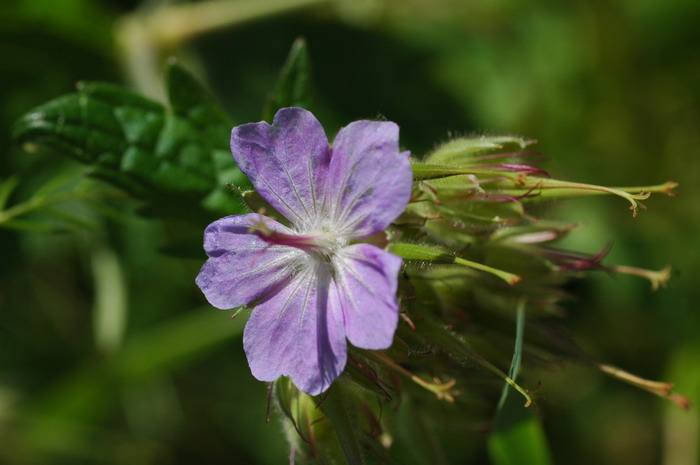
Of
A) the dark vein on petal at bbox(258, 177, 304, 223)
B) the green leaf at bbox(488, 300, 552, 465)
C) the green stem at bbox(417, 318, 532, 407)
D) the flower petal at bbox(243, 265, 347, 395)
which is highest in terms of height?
the dark vein on petal at bbox(258, 177, 304, 223)

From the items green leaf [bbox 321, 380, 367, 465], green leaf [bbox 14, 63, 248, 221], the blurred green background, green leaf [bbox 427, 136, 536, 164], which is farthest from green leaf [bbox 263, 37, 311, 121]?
the blurred green background

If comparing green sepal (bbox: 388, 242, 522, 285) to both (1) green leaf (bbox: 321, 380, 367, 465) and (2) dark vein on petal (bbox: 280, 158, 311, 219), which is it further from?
(1) green leaf (bbox: 321, 380, 367, 465)

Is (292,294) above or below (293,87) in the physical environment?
below

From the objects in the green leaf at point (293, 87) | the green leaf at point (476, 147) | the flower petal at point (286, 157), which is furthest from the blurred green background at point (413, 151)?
the flower petal at point (286, 157)

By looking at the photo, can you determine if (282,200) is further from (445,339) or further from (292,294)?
(445,339)

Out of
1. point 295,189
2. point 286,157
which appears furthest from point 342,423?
point 286,157

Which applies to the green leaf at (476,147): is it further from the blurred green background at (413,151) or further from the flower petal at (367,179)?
the blurred green background at (413,151)

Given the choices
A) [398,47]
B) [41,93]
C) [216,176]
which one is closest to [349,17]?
[398,47]
